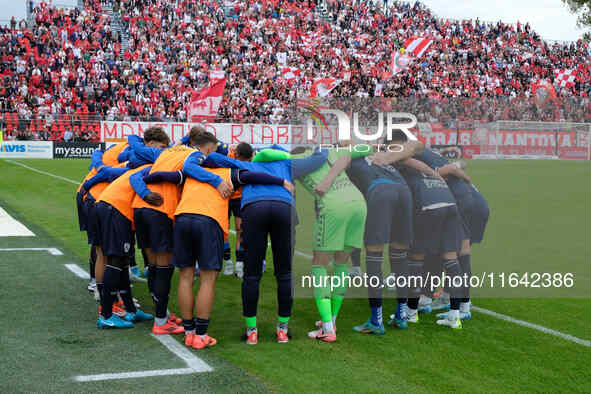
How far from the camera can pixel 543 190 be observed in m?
7.05

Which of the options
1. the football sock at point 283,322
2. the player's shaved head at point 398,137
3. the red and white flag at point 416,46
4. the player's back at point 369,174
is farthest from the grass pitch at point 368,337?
the red and white flag at point 416,46

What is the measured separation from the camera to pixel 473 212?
6113 millimetres

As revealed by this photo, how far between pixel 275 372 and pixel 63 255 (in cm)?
572

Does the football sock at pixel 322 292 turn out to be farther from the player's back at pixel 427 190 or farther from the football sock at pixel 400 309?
the player's back at pixel 427 190

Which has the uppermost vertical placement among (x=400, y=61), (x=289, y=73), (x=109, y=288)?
(x=289, y=73)

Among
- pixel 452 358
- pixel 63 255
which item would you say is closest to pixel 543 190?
pixel 452 358

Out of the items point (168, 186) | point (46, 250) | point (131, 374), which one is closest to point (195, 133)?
point (168, 186)

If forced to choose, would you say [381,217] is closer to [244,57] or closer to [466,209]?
[466,209]

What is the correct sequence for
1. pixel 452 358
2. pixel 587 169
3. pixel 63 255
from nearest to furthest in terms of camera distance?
pixel 452 358 < pixel 587 169 < pixel 63 255

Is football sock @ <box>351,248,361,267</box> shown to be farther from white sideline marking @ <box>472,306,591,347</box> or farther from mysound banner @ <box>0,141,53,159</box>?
mysound banner @ <box>0,141,53,159</box>

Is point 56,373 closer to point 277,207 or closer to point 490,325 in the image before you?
point 277,207

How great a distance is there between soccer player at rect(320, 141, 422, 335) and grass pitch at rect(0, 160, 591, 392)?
31 cm

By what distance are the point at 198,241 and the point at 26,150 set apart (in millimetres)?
25598

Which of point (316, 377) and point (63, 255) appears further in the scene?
point (63, 255)
